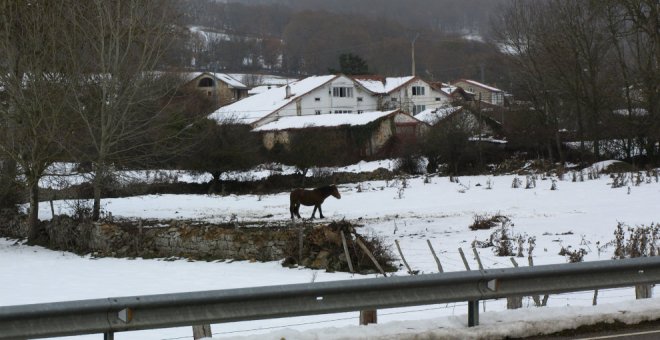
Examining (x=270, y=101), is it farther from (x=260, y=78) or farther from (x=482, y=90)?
(x=260, y=78)

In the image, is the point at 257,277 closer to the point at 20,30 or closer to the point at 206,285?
the point at 206,285

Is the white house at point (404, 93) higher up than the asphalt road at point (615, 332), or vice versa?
the white house at point (404, 93)

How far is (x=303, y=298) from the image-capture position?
7262 mm

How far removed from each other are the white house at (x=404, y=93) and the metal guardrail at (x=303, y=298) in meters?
72.6

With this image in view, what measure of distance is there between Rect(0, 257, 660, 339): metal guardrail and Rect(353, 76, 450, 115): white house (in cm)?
7259

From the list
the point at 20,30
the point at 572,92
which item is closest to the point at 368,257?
the point at 20,30

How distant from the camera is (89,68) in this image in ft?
87.8

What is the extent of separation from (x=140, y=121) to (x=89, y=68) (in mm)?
2611

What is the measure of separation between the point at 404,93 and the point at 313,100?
13216mm

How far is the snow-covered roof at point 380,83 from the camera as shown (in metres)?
82.9

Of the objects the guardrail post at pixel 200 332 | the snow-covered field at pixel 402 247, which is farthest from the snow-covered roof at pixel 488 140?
the guardrail post at pixel 200 332

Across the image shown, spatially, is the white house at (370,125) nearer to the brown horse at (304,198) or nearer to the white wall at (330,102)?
the white wall at (330,102)

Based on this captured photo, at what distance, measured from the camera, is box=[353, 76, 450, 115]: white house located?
83.2m

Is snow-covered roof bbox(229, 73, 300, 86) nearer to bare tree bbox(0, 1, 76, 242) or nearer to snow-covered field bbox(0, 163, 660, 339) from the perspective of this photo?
snow-covered field bbox(0, 163, 660, 339)
